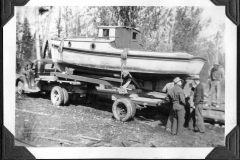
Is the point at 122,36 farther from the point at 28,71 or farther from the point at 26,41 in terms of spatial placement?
the point at 28,71

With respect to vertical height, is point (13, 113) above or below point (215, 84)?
below

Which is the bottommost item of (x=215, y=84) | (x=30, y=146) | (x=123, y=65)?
(x=30, y=146)

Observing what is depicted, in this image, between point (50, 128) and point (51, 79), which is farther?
point (51, 79)

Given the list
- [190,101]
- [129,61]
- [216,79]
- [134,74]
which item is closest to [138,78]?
[134,74]

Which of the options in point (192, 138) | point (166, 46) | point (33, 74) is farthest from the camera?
point (33, 74)

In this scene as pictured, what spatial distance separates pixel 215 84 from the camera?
236 inches

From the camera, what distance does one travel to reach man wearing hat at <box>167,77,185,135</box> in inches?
225

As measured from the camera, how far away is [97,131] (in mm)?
6051

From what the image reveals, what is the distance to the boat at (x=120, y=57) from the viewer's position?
19.6 ft

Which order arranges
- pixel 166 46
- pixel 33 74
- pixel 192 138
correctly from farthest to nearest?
1. pixel 33 74
2. pixel 166 46
3. pixel 192 138

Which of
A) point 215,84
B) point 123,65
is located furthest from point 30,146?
point 215,84

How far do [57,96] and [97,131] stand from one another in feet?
5.71

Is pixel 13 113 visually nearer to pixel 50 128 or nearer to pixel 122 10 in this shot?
pixel 50 128

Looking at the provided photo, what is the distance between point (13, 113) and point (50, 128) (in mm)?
907
